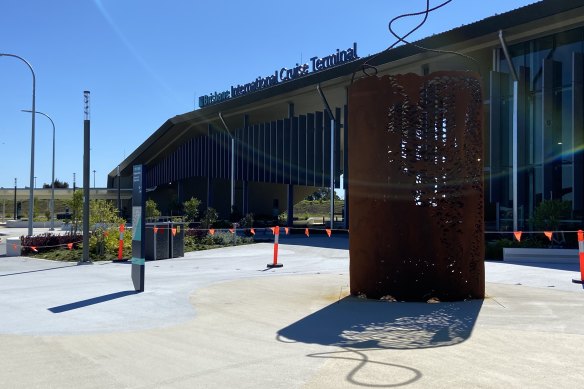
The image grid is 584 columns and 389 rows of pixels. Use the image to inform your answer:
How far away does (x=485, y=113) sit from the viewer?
29000mm

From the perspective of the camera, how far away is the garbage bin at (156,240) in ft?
61.5

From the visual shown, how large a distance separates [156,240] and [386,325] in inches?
479

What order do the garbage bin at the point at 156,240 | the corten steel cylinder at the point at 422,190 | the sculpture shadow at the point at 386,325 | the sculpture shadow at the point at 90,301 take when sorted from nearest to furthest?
1. the sculpture shadow at the point at 386,325
2. the sculpture shadow at the point at 90,301
3. the corten steel cylinder at the point at 422,190
4. the garbage bin at the point at 156,240

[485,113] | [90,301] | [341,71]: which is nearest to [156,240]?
[90,301]

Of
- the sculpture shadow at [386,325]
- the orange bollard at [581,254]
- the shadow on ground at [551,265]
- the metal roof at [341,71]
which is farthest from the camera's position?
the metal roof at [341,71]

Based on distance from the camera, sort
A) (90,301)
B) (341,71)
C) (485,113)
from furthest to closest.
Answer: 1. (341,71)
2. (485,113)
3. (90,301)

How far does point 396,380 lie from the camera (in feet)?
17.8

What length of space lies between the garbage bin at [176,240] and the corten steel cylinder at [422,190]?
1053cm

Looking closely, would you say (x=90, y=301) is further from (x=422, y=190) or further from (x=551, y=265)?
(x=551, y=265)

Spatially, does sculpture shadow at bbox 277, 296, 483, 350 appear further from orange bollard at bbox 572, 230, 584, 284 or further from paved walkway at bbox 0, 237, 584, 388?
orange bollard at bbox 572, 230, 584, 284

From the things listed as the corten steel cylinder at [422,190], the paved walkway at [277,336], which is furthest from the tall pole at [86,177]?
the corten steel cylinder at [422,190]

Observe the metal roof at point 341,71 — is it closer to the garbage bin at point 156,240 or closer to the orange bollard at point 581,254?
the orange bollard at point 581,254

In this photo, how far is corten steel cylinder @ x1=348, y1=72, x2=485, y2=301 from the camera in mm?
9930

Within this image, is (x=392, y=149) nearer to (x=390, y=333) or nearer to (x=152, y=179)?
(x=390, y=333)
